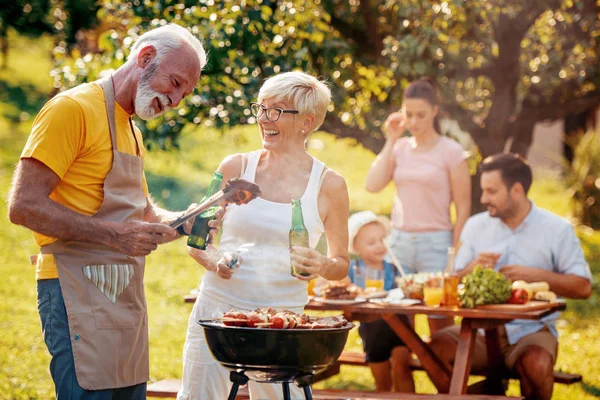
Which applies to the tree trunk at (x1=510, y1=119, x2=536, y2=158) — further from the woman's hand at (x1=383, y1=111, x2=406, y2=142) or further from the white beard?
the white beard

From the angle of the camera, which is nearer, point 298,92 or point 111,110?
point 111,110

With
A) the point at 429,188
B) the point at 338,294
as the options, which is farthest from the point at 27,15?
the point at 338,294

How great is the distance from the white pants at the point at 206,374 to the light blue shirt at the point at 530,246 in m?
2.33

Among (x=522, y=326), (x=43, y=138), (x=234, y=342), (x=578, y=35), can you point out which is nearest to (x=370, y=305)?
(x=522, y=326)

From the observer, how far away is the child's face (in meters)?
6.04

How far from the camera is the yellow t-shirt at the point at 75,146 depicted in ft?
10.3

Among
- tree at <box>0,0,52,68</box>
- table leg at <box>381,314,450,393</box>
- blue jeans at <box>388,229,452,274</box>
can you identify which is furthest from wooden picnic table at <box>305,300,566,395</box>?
tree at <box>0,0,52,68</box>

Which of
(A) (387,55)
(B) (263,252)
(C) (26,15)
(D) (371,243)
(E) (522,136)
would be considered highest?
(C) (26,15)

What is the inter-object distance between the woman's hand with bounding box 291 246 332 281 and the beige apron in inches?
24.1

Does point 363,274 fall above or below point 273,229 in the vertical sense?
below

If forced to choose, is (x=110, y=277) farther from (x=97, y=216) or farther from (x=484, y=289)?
(x=484, y=289)

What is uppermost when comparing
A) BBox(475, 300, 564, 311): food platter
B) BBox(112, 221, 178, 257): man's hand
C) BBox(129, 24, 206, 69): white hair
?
BBox(129, 24, 206, 69): white hair

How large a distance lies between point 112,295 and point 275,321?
24.3 inches

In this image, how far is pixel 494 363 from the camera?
219 inches
